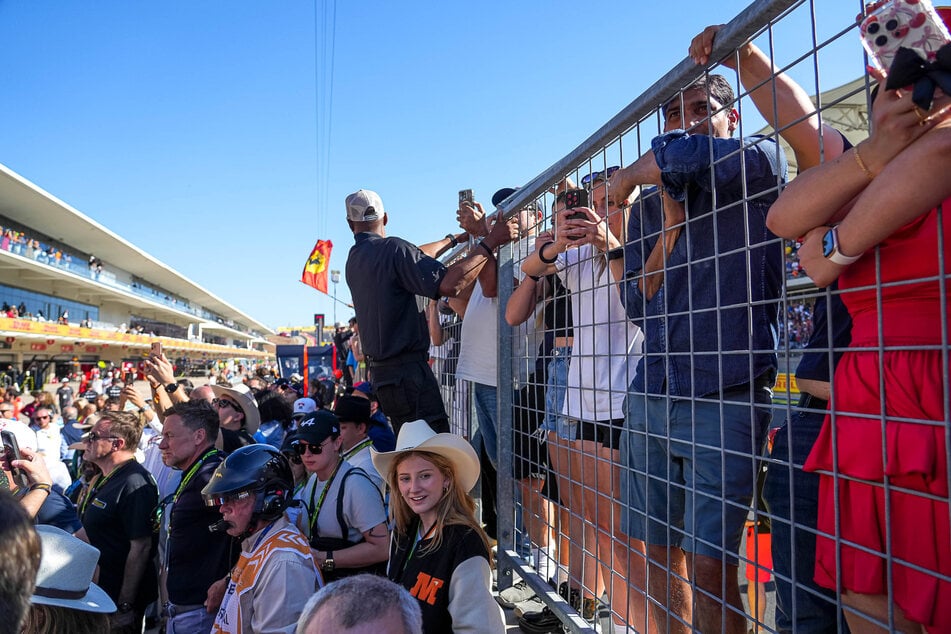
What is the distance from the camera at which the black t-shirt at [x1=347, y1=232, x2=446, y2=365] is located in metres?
3.59

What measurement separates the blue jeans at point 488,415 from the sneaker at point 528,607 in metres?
0.76

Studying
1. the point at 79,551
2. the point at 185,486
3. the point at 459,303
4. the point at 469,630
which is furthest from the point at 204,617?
the point at 459,303

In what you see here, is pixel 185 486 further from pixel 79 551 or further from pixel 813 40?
pixel 813 40

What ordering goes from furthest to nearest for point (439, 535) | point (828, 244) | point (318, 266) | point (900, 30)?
point (318, 266) < point (439, 535) < point (828, 244) < point (900, 30)

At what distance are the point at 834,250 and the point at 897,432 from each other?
1.28ft

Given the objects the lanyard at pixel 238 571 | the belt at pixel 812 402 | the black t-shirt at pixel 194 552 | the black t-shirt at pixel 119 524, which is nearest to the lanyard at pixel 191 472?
the black t-shirt at pixel 194 552

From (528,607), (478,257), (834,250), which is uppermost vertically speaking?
(478,257)

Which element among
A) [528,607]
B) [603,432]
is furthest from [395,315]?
[528,607]

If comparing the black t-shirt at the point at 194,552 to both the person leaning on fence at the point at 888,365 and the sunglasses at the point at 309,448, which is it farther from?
the person leaning on fence at the point at 888,365

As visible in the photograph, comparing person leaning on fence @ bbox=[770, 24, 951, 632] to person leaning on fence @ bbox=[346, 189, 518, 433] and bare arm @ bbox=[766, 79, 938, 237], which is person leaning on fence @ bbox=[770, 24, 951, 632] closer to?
bare arm @ bbox=[766, 79, 938, 237]

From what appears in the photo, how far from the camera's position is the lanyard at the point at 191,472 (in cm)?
374

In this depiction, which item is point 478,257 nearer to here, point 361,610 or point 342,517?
point 342,517

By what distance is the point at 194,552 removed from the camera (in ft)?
11.5

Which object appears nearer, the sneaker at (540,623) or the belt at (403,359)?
the sneaker at (540,623)
